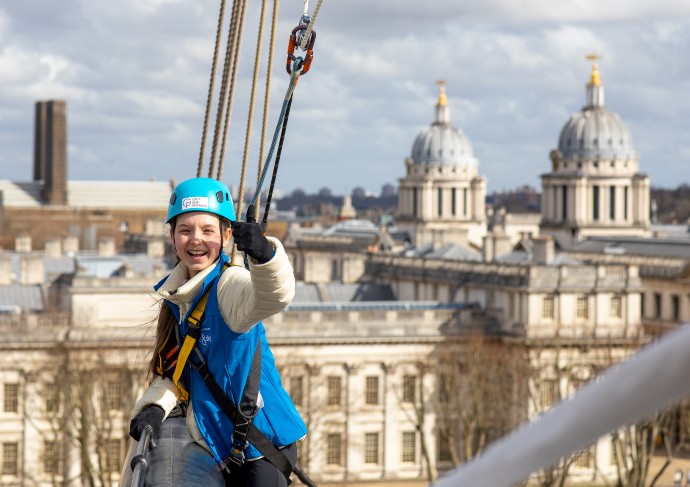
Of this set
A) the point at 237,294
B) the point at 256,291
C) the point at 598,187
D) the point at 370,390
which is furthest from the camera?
the point at 598,187

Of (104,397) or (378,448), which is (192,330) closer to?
(104,397)

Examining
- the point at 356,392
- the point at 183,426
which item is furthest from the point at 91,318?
the point at 183,426

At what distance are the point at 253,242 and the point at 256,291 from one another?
315mm

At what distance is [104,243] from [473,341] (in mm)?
45328

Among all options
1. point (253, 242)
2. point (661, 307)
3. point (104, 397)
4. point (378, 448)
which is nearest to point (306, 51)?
point (253, 242)

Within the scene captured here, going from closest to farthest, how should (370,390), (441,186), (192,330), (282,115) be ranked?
(192,330) < (282,115) < (370,390) < (441,186)

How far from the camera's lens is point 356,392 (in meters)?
89.5

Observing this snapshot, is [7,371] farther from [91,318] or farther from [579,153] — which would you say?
[579,153]

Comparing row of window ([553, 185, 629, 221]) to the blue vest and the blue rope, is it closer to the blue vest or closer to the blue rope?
the blue rope

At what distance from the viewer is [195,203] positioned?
7.94 metres

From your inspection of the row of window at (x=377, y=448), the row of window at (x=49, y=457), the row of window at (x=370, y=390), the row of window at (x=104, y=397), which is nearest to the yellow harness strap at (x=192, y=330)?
the row of window at (x=49, y=457)

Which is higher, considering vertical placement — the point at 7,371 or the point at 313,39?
the point at 313,39

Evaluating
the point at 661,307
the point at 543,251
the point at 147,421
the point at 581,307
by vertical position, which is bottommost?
the point at 661,307

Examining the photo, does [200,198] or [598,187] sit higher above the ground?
[598,187]
